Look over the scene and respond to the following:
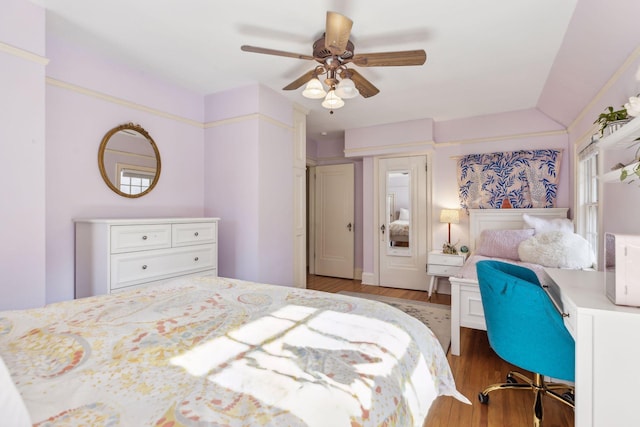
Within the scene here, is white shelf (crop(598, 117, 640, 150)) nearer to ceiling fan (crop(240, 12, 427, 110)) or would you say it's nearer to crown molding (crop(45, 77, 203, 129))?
ceiling fan (crop(240, 12, 427, 110))

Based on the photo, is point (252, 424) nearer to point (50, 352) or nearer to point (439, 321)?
point (50, 352)

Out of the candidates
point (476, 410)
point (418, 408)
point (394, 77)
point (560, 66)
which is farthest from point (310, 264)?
point (418, 408)

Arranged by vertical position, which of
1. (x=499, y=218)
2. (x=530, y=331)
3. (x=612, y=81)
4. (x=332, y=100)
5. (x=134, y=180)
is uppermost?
(x=612, y=81)

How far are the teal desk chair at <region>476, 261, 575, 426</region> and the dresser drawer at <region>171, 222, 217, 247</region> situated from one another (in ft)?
7.91

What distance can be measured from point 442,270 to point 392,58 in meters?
2.94

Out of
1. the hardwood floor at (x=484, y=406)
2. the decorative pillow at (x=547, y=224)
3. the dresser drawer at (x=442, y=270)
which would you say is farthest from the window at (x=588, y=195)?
the hardwood floor at (x=484, y=406)

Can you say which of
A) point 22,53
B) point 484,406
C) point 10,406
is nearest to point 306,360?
point 10,406

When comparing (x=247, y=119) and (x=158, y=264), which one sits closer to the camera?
(x=158, y=264)

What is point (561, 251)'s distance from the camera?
2.77 meters

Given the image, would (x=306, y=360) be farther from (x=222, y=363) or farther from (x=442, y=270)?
(x=442, y=270)

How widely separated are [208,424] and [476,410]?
1.93 m

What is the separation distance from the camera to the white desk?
1203 millimetres

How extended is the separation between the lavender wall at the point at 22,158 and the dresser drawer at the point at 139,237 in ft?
1.36

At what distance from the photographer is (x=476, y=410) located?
1.86 meters
